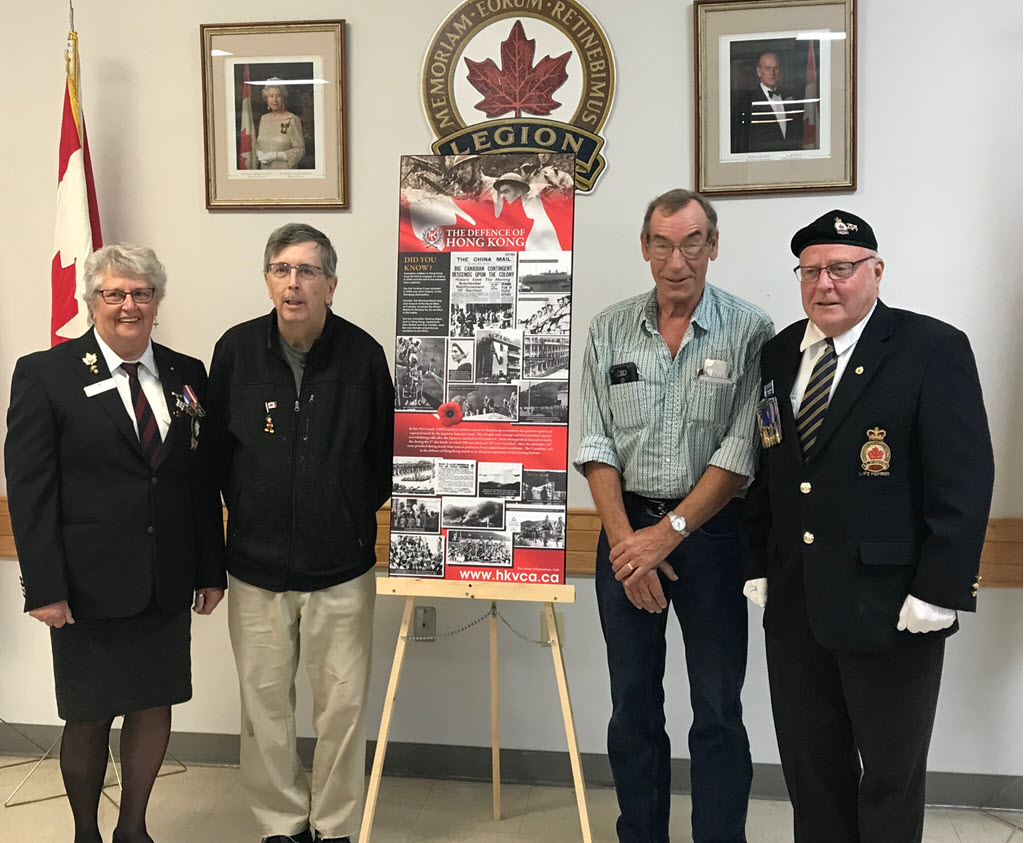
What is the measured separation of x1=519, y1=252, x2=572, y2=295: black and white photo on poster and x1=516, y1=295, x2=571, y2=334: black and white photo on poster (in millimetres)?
22

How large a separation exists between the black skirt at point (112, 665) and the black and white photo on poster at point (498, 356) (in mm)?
1015

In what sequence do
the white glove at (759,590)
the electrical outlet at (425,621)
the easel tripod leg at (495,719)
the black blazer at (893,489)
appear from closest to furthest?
1. the black blazer at (893,489)
2. the white glove at (759,590)
3. the easel tripod leg at (495,719)
4. the electrical outlet at (425,621)

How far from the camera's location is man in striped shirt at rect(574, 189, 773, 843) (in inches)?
86.4

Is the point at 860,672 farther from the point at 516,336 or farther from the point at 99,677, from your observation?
the point at 99,677

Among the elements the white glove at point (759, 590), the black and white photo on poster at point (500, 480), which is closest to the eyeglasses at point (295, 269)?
the black and white photo on poster at point (500, 480)

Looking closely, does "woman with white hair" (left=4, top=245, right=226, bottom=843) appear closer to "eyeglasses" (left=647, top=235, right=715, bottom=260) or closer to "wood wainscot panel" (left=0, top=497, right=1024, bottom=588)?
"wood wainscot panel" (left=0, top=497, right=1024, bottom=588)

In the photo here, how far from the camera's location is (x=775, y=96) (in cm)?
276

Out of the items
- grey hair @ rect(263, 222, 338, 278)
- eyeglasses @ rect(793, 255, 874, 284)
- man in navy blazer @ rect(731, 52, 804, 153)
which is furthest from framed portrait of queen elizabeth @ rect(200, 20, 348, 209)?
eyeglasses @ rect(793, 255, 874, 284)

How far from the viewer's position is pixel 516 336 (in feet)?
7.66

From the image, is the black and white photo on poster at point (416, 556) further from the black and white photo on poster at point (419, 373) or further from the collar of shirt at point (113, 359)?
the collar of shirt at point (113, 359)

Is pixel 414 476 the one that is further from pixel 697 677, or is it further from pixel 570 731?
pixel 697 677

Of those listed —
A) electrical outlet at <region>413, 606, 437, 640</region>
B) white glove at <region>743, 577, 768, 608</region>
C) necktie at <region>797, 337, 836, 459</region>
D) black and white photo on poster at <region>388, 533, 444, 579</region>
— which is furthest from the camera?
electrical outlet at <region>413, 606, 437, 640</region>

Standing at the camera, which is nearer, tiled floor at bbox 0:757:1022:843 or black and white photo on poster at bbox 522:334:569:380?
→ black and white photo on poster at bbox 522:334:569:380

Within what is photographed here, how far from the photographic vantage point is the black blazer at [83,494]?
7.17ft
